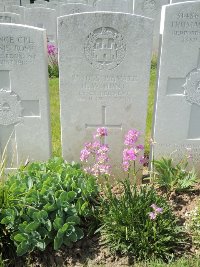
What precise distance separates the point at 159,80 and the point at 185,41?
46 centimetres

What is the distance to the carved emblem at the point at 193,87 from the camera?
350 cm

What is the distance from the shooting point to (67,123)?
11.8 ft

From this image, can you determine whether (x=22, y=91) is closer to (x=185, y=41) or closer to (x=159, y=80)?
(x=159, y=80)

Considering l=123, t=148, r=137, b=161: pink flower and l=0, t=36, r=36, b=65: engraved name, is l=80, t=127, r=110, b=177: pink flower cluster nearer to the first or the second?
l=123, t=148, r=137, b=161: pink flower

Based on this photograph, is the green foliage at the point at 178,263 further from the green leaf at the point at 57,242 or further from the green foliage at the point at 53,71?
the green foliage at the point at 53,71

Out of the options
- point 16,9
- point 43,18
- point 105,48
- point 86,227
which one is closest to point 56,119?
point 105,48

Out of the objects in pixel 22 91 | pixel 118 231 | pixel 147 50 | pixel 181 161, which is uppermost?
pixel 147 50

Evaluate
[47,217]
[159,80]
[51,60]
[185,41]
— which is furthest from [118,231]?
[51,60]

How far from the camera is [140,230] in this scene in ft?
8.98

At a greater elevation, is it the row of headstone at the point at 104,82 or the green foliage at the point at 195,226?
the row of headstone at the point at 104,82

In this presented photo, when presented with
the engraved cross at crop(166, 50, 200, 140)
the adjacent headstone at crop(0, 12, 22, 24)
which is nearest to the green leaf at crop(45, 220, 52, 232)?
the engraved cross at crop(166, 50, 200, 140)

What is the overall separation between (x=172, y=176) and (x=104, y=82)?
1204 mm

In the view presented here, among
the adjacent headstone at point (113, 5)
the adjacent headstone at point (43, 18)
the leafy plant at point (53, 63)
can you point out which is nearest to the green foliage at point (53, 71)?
the leafy plant at point (53, 63)

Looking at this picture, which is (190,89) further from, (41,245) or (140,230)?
(41,245)
